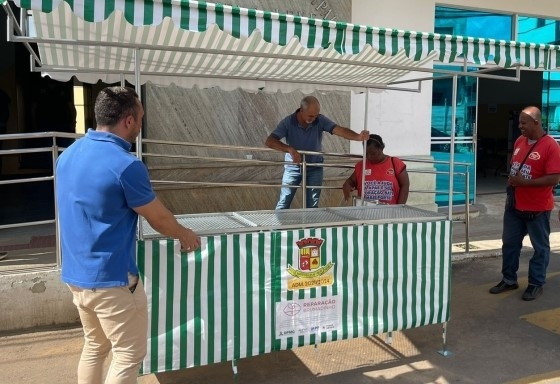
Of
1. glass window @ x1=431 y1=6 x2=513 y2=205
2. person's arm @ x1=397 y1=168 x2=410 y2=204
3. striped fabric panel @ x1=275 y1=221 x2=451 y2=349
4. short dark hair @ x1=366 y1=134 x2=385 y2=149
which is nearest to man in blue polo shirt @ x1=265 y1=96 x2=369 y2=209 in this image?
short dark hair @ x1=366 y1=134 x2=385 y2=149

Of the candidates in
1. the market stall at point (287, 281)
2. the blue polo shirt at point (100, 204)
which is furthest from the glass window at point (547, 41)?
the blue polo shirt at point (100, 204)

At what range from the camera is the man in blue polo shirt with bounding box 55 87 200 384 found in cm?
250

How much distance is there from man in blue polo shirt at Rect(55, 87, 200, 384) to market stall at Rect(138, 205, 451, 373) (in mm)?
493

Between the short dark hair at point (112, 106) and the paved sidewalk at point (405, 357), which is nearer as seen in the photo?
the short dark hair at point (112, 106)

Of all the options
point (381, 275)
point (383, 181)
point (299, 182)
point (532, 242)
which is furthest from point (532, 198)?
point (299, 182)

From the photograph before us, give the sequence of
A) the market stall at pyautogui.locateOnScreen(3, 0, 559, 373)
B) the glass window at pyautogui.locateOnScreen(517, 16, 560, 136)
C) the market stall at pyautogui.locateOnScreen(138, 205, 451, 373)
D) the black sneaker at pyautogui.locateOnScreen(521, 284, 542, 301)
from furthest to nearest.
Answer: the glass window at pyautogui.locateOnScreen(517, 16, 560, 136) → the black sneaker at pyautogui.locateOnScreen(521, 284, 542, 301) → the market stall at pyautogui.locateOnScreen(138, 205, 451, 373) → the market stall at pyautogui.locateOnScreen(3, 0, 559, 373)

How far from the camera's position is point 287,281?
3.54 m

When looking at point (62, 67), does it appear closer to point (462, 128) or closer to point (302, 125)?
point (302, 125)

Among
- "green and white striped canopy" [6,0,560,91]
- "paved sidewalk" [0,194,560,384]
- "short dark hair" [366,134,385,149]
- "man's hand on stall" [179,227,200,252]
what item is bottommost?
"paved sidewalk" [0,194,560,384]

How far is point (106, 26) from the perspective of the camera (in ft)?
11.7

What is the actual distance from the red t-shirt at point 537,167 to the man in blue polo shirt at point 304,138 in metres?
1.64

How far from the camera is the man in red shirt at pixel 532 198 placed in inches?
191

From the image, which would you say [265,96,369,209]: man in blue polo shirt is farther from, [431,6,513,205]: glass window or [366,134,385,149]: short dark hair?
[431,6,513,205]: glass window

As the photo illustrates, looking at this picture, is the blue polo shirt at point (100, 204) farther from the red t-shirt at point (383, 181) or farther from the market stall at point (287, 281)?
the red t-shirt at point (383, 181)
